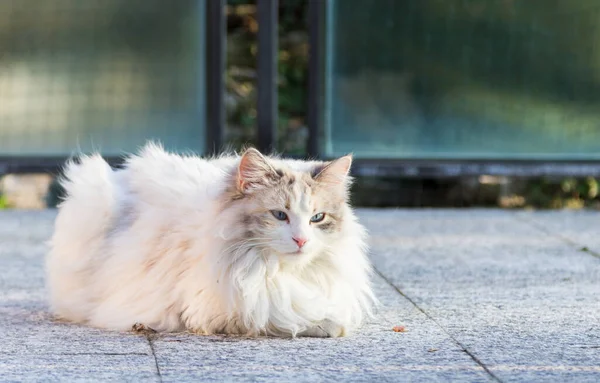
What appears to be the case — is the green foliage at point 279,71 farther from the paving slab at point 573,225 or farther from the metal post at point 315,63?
the paving slab at point 573,225

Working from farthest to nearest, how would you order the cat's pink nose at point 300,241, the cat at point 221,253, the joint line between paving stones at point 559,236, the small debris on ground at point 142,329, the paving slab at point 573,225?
the paving slab at point 573,225 < the joint line between paving stones at point 559,236 < the small debris on ground at point 142,329 < the cat at point 221,253 < the cat's pink nose at point 300,241

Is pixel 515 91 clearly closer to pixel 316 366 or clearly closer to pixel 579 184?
pixel 579 184

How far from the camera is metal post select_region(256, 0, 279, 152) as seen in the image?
8070 millimetres

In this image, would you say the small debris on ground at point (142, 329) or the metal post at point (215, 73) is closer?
the small debris on ground at point (142, 329)

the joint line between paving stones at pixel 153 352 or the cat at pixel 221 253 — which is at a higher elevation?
the cat at pixel 221 253

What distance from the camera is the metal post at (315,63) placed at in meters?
8.04

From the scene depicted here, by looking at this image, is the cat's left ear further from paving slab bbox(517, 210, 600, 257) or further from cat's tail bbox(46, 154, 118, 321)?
paving slab bbox(517, 210, 600, 257)

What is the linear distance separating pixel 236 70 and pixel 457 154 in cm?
286

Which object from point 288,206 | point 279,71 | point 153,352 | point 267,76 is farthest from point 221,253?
point 279,71

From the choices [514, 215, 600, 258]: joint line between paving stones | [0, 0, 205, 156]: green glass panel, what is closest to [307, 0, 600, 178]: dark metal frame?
[514, 215, 600, 258]: joint line between paving stones

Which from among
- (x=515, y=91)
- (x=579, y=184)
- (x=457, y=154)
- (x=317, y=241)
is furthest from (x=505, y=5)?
(x=317, y=241)

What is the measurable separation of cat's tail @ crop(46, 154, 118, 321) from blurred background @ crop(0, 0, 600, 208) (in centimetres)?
308

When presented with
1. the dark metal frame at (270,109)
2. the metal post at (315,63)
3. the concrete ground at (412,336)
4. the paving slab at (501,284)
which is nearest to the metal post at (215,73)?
the dark metal frame at (270,109)

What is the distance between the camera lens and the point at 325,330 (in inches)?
173
